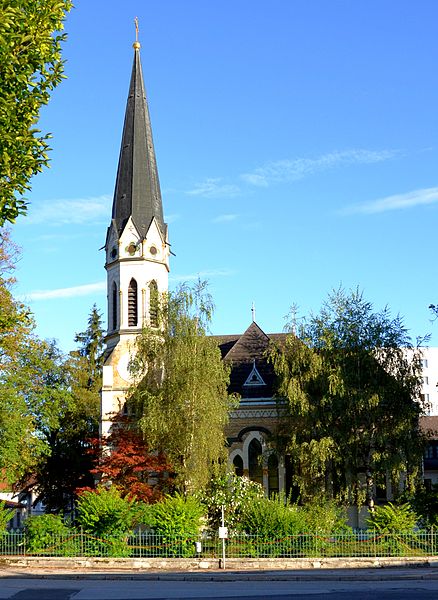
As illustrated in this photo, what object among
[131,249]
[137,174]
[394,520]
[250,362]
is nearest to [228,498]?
[394,520]

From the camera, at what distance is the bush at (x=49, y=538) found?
29.1 metres

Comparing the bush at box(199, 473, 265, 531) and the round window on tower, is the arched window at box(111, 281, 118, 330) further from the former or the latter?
the bush at box(199, 473, 265, 531)

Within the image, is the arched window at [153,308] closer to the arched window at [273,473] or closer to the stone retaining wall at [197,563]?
the arched window at [273,473]

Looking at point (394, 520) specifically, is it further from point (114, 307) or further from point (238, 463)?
point (114, 307)

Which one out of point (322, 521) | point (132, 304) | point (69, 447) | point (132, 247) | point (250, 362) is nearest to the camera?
point (322, 521)

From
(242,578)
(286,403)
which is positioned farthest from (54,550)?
(286,403)

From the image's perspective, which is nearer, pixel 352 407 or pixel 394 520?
pixel 394 520

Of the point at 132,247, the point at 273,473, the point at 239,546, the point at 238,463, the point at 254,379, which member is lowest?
the point at 239,546

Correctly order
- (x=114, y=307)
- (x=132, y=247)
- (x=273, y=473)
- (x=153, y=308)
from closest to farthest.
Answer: (x=153, y=308) → (x=273, y=473) → (x=114, y=307) → (x=132, y=247)

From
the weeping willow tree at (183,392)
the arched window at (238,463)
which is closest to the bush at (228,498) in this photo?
the weeping willow tree at (183,392)

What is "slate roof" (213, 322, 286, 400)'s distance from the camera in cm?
4569

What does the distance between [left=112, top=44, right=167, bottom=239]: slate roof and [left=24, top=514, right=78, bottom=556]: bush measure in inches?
829

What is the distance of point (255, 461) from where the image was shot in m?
44.2

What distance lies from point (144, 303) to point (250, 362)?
688cm
